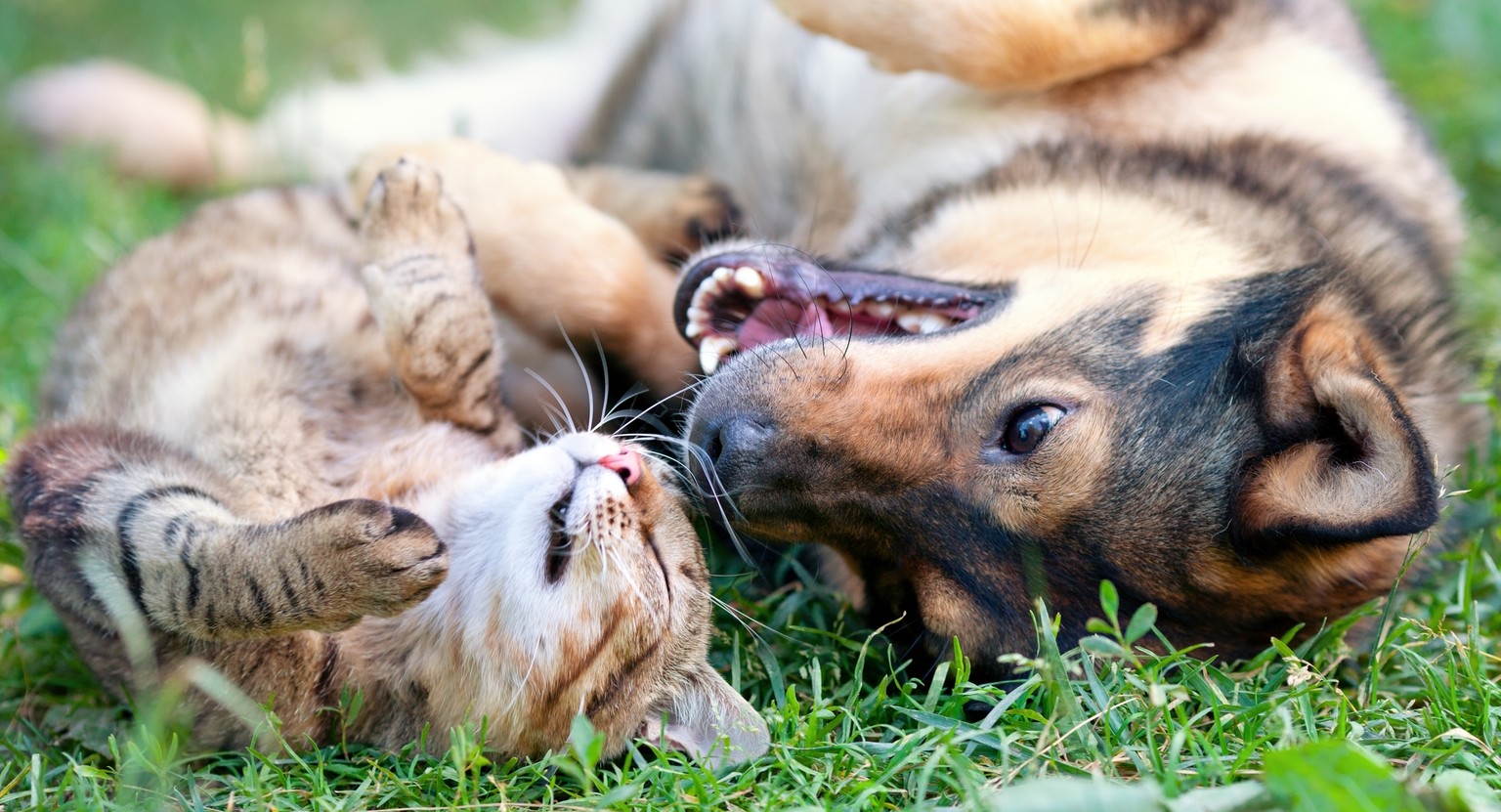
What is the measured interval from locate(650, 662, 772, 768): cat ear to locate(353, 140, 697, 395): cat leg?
1089mm

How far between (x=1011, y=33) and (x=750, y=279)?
4.12ft

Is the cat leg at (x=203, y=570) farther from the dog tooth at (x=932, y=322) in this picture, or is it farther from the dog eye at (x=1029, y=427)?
the dog tooth at (x=932, y=322)

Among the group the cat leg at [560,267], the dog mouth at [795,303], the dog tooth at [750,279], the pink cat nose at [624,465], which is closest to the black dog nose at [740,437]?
the pink cat nose at [624,465]

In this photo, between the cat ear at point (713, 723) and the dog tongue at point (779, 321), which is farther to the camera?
the dog tongue at point (779, 321)

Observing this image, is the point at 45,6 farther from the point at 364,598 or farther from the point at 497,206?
the point at 364,598

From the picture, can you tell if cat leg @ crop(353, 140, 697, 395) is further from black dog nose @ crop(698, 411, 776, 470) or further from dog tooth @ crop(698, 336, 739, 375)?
black dog nose @ crop(698, 411, 776, 470)

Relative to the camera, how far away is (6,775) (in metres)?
2.87

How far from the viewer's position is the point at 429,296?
349 centimetres

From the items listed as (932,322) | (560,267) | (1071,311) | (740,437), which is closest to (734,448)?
(740,437)

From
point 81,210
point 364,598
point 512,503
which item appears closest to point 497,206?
point 512,503

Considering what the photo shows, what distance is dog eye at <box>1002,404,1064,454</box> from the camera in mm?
2986

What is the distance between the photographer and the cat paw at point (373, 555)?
8.77ft

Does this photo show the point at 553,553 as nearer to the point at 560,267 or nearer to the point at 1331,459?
the point at 560,267

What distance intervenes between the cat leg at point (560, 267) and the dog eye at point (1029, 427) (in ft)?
3.79
